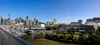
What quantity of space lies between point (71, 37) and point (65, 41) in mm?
1465

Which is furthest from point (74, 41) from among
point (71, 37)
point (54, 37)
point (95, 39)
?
point (54, 37)

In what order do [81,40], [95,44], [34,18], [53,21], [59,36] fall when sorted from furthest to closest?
[53,21] < [34,18] < [59,36] < [81,40] < [95,44]

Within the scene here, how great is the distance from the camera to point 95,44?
99.0ft

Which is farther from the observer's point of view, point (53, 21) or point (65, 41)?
point (53, 21)

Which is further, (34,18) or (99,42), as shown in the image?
(34,18)

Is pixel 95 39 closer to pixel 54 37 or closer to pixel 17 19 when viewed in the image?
pixel 54 37

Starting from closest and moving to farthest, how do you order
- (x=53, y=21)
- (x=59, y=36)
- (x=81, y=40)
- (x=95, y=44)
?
1. (x=95, y=44)
2. (x=81, y=40)
3. (x=59, y=36)
4. (x=53, y=21)

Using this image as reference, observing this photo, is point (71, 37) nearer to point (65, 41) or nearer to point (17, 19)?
point (65, 41)

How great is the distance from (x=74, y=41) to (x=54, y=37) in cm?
711

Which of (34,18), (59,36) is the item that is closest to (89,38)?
(59,36)

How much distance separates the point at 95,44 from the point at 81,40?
3.00 m

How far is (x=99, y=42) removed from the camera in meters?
30.6

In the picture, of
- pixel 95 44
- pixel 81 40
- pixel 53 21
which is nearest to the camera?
pixel 95 44

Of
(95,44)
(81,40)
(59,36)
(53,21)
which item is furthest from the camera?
(53,21)
